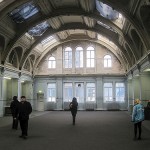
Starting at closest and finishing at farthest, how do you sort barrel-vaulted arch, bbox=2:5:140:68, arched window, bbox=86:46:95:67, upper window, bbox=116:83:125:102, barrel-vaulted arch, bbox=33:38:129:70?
barrel-vaulted arch, bbox=2:5:140:68
barrel-vaulted arch, bbox=33:38:129:70
upper window, bbox=116:83:125:102
arched window, bbox=86:46:95:67

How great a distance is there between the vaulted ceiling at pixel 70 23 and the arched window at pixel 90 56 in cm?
186

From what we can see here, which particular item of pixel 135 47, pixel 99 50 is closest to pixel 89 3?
pixel 135 47

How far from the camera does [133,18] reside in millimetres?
19234

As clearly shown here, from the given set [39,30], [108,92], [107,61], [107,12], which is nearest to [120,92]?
[108,92]

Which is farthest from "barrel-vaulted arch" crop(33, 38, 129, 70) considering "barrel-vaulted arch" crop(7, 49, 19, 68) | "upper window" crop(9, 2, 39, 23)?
"upper window" crop(9, 2, 39, 23)

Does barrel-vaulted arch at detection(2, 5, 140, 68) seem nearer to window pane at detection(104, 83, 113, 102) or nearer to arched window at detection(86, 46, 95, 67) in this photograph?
arched window at detection(86, 46, 95, 67)

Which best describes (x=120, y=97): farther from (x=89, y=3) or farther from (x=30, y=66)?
(x=89, y=3)

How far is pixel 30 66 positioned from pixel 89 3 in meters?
17.0

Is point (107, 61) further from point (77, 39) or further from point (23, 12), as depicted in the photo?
point (23, 12)

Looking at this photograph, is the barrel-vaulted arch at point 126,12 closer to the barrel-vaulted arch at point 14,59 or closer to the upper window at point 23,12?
the upper window at point 23,12

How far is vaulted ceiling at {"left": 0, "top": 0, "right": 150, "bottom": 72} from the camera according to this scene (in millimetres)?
19109

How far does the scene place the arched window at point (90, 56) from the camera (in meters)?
37.6

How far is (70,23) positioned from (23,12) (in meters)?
7.34

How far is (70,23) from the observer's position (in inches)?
1153
